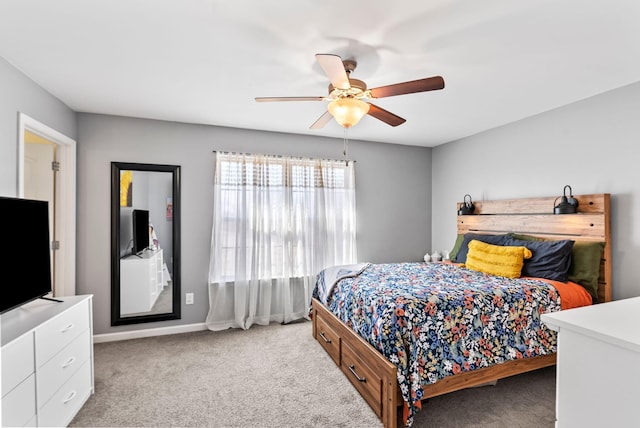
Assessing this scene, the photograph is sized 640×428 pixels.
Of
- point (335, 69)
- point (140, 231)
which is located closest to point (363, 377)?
point (335, 69)

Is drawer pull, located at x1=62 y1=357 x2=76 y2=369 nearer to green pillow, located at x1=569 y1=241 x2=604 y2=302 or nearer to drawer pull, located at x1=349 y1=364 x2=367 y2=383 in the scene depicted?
drawer pull, located at x1=349 y1=364 x2=367 y2=383

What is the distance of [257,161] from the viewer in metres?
3.88

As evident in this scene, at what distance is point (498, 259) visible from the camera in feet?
9.74

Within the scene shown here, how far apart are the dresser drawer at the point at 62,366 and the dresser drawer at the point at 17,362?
14 cm

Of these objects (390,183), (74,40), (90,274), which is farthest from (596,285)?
(90,274)

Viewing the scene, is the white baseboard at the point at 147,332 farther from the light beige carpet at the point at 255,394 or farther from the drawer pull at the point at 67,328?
the drawer pull at the point at 67,328

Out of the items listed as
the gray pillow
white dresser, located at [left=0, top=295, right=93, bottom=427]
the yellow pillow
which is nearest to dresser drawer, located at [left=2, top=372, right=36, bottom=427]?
white dresser, located at [left=0, top=295, right=93, bottom=427]

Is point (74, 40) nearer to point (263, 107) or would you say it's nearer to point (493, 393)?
point (263, 107)

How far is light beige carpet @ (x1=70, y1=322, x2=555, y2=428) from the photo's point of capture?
2.07m

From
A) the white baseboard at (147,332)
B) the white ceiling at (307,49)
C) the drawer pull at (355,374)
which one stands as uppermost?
the white ceiling at (307,49)

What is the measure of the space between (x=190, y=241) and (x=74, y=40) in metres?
2.24

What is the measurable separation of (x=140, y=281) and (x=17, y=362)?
2.02 meters

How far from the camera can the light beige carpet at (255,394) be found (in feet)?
6.81

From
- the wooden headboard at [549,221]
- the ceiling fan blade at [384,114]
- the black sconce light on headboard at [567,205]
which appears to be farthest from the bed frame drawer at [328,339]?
the black sconce light on headboard at [567,205]
